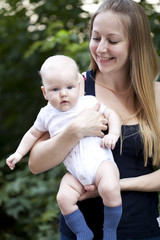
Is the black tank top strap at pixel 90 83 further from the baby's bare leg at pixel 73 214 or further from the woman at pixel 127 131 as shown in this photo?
the baby's bare leg at pixel 73 214

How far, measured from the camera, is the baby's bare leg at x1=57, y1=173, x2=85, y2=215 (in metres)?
1.98

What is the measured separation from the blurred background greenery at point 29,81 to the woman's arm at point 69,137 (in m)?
1.22

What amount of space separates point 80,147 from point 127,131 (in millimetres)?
283

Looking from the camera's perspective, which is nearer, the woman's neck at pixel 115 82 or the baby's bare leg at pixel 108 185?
the baby's bare leg at pixel 108 185

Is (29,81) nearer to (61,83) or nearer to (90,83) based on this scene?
(90,83)

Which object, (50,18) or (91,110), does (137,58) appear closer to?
(91,110)

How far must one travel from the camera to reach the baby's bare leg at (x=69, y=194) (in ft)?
6.49

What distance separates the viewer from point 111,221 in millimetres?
1934

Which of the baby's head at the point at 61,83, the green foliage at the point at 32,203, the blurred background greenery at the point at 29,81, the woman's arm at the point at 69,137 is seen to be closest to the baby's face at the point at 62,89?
the baby's head at the point at 61,83

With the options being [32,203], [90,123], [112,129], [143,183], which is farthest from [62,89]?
[32,203]

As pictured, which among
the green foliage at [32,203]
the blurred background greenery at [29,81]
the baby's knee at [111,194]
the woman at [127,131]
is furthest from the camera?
the green foliage at [32,203]

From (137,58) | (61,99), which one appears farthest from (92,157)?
(137,58)

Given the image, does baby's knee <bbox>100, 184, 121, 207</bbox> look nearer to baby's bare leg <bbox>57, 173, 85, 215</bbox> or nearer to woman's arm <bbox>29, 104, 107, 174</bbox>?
baby's bare leg <bbox>57, 173, 85, 215</bbox>

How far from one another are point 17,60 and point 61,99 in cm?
287
